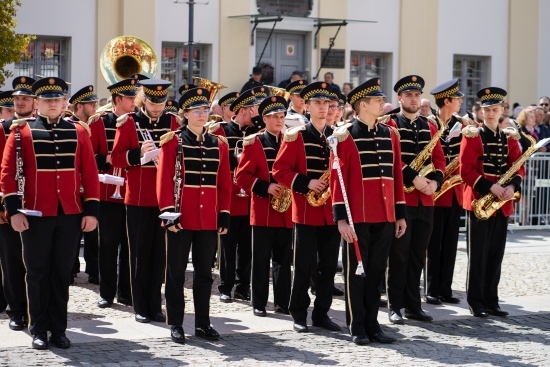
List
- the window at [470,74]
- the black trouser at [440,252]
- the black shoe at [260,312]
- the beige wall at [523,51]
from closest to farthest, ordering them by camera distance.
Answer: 1. the black shoe at [260,312]
2. the black trouser at [440,252]
3. the window at [470,74]
4. the beige wall at [523,51]

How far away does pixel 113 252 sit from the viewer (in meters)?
11.7

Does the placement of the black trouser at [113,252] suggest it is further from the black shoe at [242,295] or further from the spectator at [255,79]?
the spectator at [255,79]

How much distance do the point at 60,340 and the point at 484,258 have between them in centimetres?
437

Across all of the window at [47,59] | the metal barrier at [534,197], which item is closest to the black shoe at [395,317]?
the metal barrier at [534,197]

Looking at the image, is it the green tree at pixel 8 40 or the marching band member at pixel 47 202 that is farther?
the green tree at pixel 8 40

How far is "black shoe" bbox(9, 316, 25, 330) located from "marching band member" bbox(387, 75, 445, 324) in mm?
3405

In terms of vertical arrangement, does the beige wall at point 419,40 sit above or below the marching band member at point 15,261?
above

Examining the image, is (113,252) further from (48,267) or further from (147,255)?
(48,267)

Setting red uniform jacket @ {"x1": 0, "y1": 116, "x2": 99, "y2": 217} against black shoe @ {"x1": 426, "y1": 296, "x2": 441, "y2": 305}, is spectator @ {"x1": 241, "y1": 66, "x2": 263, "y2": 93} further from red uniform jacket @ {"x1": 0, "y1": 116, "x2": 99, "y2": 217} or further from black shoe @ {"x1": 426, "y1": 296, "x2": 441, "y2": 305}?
red uniform jacket @ {"x1": 0, "y1": 116, "x2": 99, "y2": 217}

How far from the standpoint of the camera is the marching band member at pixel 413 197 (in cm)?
1091

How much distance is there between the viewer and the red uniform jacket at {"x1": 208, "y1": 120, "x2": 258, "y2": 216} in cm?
1220

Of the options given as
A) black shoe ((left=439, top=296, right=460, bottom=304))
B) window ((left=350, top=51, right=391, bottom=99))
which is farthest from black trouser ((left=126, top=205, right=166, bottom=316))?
window ((left=350, top=51, right=391, bottom=99))

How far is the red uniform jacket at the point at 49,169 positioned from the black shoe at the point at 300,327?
7.02 feet

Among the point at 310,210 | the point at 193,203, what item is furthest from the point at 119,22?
the point at 193,203
